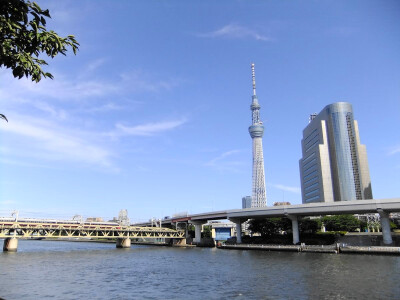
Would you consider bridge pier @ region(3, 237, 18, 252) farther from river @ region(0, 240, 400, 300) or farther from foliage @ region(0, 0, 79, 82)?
foliage @ region(0, 0, 79, 82)

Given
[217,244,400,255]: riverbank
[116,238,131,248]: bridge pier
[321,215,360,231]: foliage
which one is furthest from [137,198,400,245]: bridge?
[116,238,131,248]: bridge pier

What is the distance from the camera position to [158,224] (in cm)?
17862

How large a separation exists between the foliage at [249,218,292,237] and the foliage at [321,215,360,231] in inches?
676

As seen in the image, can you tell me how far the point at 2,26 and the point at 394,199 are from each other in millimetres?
91733

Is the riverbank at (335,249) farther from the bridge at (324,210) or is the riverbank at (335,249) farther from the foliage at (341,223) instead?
the foliage at (341,223)

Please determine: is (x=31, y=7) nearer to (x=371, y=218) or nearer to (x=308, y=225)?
(x=308, y=225)

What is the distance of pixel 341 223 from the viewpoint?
4946 inches

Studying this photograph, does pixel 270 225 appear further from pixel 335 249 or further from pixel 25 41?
pixel 25 41

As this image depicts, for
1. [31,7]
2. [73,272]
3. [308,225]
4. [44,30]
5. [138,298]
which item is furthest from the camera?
[308,225]

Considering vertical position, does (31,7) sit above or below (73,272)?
above

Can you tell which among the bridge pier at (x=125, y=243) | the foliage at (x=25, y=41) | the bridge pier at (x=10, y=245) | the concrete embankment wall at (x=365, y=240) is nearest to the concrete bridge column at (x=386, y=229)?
the concrete embankment wall at (x=365, y=240)

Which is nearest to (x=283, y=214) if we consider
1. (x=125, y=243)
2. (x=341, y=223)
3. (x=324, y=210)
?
(x=324, y=210)

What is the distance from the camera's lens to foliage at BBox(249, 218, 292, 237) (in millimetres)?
121938

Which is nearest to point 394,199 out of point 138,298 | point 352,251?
point 352,251
